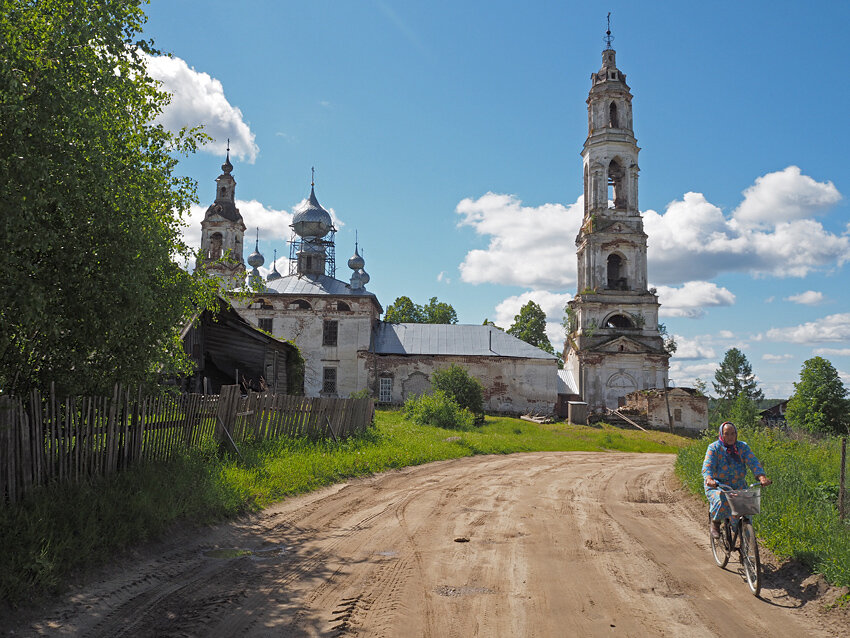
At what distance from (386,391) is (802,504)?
30.6 m

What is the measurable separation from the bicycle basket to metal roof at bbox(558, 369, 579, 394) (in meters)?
32.3

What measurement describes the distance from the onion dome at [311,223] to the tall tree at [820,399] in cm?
3401

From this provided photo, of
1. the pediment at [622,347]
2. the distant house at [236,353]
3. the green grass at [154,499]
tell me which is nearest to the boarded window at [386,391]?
the pediment at [622,347]

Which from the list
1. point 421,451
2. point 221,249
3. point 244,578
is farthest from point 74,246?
point 221,249

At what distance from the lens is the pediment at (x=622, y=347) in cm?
3666

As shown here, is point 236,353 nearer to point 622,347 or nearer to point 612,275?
point 622,347

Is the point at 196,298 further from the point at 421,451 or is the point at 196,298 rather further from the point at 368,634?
the point at 421,451

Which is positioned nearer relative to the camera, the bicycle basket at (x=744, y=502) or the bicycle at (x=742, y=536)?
the bicycle at (x=742, y=536)

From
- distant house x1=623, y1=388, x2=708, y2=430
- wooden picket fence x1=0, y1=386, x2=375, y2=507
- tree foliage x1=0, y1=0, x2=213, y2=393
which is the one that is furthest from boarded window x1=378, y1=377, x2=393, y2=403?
tree foliage x1=0, y1=0, x2=213, y2=393

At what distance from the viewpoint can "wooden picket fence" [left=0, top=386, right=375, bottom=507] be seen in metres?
5.94

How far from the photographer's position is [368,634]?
4344mm

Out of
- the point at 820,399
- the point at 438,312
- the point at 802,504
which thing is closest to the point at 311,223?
the point at 438,312

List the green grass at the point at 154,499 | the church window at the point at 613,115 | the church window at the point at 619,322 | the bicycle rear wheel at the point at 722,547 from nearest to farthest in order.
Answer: the green grass at the point at 154,499 → the bicycle rear wheel at the point at 722,547 → the church window at the point at 619,322 → the church window at the point at 613,115

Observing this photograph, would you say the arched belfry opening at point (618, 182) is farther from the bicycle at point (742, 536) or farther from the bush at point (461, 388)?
the bicycle at point (742, 536)
